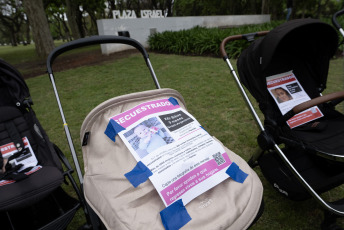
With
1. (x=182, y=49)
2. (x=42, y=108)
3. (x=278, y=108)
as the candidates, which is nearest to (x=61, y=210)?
(x=278, y=108)

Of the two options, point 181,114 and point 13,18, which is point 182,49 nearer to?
point 181,114

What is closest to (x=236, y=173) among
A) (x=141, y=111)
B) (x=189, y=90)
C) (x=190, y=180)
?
(x=190, y=180)

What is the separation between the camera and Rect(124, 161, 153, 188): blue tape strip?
3.45ft

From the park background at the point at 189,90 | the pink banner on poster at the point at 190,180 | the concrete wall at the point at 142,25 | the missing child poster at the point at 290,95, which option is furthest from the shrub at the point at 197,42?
the pink banner on poster at the point at 190,180

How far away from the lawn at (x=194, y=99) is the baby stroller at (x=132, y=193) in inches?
36.0

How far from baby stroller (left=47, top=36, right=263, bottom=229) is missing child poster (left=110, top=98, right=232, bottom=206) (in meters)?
0.02

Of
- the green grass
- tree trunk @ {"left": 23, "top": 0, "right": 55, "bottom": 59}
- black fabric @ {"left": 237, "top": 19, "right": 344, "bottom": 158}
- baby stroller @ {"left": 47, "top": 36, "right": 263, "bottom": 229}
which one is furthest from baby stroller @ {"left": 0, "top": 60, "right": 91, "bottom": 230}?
tree trunk @ {"left": 23, "top": 0, "right": 55, "bottom": 59}

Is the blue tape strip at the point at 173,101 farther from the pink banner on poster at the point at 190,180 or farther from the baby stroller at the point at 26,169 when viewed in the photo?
the baby stroller at the point at 26,169

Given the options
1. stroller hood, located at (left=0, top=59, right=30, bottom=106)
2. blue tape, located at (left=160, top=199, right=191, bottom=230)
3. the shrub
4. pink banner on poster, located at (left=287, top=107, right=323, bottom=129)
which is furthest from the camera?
the shrub

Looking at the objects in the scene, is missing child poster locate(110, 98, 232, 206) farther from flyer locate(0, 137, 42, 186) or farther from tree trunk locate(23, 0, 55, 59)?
tree trunk locate(23, 0, 55, 59)

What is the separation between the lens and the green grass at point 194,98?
1.91 m

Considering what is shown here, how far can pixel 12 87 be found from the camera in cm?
195

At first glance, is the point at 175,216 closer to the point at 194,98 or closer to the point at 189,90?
the point at 194,98

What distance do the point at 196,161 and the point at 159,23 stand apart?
1170 centimetres
